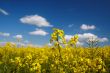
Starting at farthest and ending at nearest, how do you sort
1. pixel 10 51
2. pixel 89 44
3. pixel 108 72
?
pixel 10 51 < pixel 108 72 < pixel 89 44

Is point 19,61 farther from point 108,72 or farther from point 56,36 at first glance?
point 108,72

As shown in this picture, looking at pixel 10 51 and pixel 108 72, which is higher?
pixel 10 51

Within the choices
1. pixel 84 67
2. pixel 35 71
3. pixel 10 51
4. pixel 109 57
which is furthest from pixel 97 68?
pixel 10 51

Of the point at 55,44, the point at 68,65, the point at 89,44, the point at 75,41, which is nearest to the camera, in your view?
the point at 55,44

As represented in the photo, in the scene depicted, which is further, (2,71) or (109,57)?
(109,57)

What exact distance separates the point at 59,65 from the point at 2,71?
7.55 feet

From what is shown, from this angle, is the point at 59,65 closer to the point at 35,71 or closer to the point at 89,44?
the point at 35,71

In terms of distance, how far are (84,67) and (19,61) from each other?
57.9 inches

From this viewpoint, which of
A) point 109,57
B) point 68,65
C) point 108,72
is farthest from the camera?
point 109,57

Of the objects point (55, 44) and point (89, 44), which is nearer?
point (55, 44)

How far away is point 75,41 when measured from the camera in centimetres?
581

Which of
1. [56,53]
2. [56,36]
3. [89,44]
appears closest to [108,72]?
[89,44]

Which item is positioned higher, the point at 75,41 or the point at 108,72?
the point at 75,41

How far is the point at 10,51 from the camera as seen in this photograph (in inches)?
470
